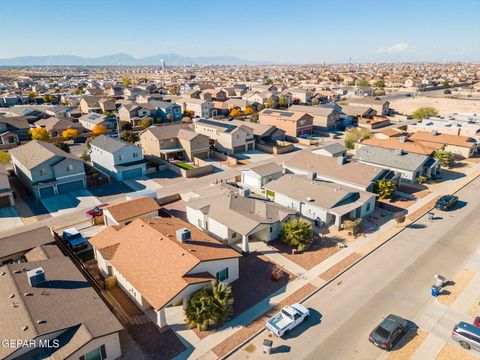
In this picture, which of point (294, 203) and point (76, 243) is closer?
point (76, 243)

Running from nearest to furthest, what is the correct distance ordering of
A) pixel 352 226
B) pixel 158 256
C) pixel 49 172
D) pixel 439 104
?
pixel 158 256, pixel 352 226, pixel 49 172, pixel 439 104

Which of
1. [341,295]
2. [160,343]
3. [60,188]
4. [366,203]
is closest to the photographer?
[160,343]

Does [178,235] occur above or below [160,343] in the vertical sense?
above

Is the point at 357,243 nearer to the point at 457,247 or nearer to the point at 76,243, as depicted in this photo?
the point at 457,247

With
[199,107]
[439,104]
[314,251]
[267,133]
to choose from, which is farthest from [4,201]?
[439,104]

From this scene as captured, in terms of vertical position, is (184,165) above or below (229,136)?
below

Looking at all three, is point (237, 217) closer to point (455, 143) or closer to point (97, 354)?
point (97, 354)

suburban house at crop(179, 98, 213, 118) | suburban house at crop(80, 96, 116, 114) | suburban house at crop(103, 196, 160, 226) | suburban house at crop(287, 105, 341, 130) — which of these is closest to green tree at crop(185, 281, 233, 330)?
suburban house at crop(103, 196, 160, 226)

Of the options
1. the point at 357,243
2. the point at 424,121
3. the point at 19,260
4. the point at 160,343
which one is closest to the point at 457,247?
the point at 357,243

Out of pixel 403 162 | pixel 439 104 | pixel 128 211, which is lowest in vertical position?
pixel 128 211
